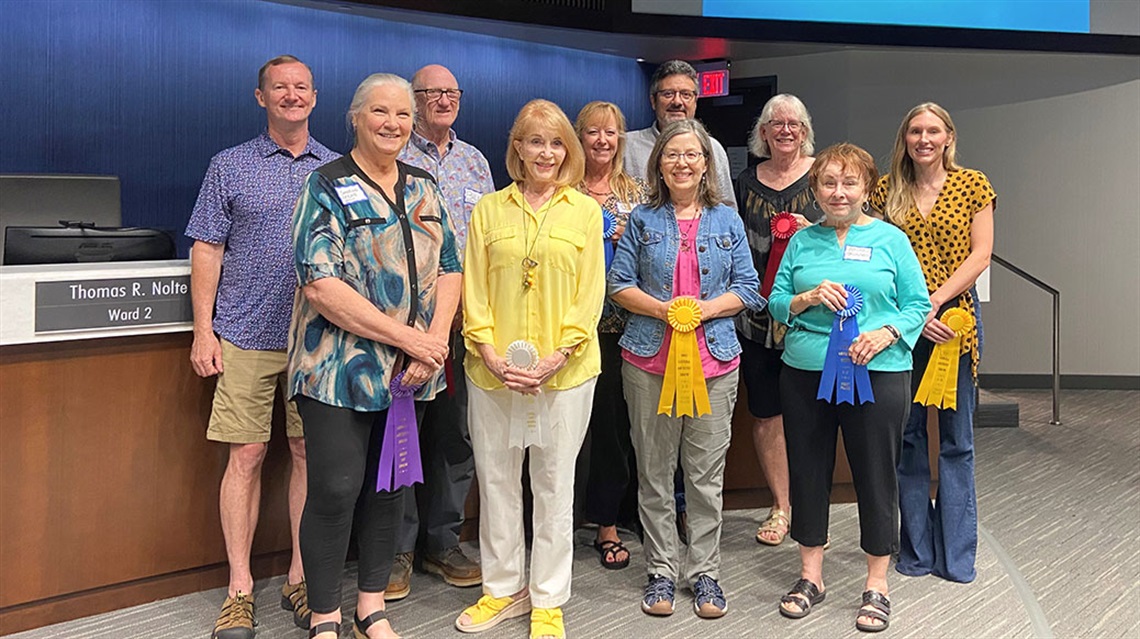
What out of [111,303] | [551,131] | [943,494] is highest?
[551,131]

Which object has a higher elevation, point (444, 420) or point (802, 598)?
point (444, 420)

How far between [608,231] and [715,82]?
465 centimetres

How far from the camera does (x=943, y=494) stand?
3715 mm

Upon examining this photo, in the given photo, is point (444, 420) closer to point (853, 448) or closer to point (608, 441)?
point (608, 441)

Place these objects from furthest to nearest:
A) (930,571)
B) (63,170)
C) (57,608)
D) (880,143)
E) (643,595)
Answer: (880,143), (63,170), (930,571), (643,595), (57,608)

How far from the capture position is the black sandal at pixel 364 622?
2.99 meters

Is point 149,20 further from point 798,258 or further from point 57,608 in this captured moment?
point 798,258

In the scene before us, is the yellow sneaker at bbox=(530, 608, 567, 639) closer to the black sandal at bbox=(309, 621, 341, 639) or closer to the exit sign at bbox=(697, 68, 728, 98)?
the black sandal at bbox=(309, 621, 341, 639)

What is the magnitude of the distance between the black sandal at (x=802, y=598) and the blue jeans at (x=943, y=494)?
53 cm

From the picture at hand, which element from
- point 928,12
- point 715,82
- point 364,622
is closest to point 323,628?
point 364,622

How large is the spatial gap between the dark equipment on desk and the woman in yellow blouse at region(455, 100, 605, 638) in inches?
46.4

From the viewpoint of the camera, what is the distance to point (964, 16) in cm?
631

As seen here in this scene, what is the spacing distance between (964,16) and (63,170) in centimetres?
522

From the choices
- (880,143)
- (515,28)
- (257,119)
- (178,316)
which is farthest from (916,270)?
(880,143)
